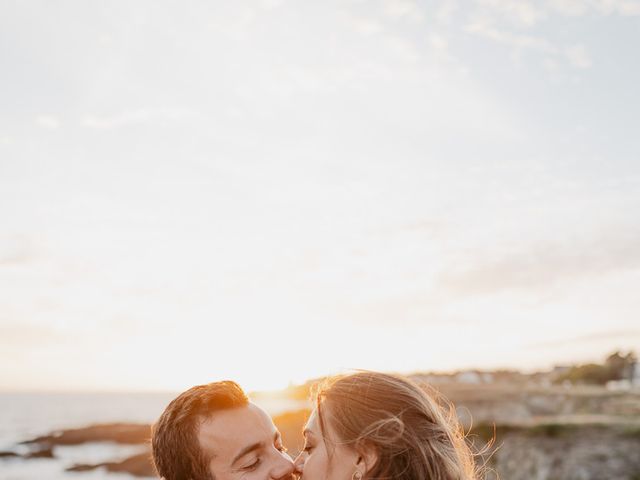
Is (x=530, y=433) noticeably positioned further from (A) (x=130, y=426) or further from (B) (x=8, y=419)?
(B) (x=8, y=419)

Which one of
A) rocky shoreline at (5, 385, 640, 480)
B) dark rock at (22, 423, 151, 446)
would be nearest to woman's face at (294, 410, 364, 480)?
rocky shoreline at (5, 385, 640, 480)

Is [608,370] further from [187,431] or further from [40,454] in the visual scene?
[187,431]

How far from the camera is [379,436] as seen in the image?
402 centimetres

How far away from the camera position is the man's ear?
4.02 meters

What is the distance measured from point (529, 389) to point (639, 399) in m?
8.15

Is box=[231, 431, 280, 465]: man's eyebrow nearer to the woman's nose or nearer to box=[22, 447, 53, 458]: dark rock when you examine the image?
the woman's nose

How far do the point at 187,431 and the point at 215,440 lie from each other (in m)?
0.21

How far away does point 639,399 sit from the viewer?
3062 centimetres

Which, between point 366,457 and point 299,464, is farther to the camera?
point 299,464

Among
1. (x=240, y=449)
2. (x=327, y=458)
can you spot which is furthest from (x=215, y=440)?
(x=327, y=458)

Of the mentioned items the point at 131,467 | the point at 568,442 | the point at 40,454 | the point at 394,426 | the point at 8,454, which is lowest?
the point at 131,467

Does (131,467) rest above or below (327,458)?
below

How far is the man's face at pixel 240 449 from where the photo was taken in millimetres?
4547

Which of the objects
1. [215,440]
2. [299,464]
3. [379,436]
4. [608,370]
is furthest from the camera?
[608,370]
